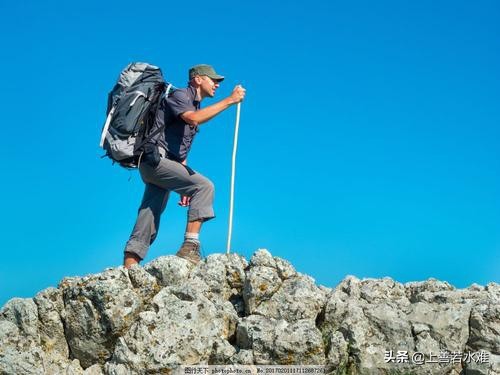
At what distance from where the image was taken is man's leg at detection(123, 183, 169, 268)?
14.7m

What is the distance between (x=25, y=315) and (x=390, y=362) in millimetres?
6326

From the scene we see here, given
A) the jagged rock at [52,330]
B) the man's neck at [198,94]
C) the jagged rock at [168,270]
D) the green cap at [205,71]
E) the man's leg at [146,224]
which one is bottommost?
the jagged rock at [52,330]

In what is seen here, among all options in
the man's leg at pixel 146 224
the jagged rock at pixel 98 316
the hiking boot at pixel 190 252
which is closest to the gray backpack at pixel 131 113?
the man's leg at pixel 146 224

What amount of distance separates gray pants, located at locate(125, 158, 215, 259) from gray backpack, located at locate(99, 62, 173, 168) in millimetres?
541

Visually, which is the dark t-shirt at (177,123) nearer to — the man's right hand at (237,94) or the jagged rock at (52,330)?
the man's right hand at (237,94)

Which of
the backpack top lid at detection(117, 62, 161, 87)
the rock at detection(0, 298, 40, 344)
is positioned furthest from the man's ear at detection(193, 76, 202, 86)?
the rock at detection(0, 298, 40, 344)

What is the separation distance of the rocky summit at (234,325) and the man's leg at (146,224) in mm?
1623

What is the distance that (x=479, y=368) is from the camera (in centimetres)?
1122

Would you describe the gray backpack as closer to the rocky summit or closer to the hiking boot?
the hiking boot

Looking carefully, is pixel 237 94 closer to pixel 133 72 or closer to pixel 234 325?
pixel 133 72

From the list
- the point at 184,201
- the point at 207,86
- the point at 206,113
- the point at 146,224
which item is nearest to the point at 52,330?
the point at 146,224

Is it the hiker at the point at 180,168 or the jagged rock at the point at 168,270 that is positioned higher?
the hiker at the point at 180,168

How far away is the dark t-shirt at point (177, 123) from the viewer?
14.4m

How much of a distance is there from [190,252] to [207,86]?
3632mm
